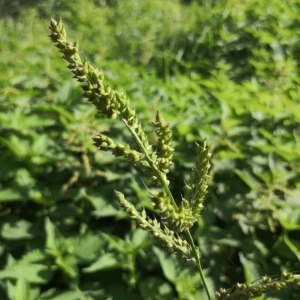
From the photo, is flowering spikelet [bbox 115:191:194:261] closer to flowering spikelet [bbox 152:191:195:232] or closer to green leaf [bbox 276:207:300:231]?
flowering spikelet [bbox 152:191:195:232]

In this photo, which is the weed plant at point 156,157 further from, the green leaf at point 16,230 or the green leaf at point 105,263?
the green leaf at point 16,230

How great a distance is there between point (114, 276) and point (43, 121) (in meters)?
0.91

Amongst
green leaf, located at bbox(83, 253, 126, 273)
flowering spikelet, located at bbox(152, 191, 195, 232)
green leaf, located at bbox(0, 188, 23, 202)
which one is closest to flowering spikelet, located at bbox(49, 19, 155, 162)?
flowering spikelet, located at bbox(152, 191, 195, 232)

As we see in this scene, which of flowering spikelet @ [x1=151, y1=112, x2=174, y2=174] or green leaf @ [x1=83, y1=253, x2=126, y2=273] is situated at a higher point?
green leaf @ [x1=83, y1=253, x2=126, y2=273]

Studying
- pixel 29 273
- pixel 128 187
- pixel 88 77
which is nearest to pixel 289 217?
pixel 128 187

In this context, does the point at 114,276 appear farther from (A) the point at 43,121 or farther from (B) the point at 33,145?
(A) the point at 43,121

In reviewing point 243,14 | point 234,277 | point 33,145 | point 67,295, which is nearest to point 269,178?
point 234,277

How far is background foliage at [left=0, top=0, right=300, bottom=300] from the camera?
5.32 ft


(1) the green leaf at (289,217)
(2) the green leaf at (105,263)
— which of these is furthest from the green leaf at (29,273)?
(1) the green leaf at (289,217)

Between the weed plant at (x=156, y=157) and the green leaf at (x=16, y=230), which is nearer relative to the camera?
the weed plant at (x=156, y=157)

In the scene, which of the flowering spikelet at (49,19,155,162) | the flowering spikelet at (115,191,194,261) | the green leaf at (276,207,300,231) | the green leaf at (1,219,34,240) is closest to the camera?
the flowering spikelet at (49,19,155,162)

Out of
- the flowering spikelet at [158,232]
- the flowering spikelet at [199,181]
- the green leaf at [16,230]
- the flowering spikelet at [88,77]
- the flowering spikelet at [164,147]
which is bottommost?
the flowering spikelet at [158,232]

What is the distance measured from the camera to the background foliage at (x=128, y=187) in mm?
1623

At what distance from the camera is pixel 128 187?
2.00m
